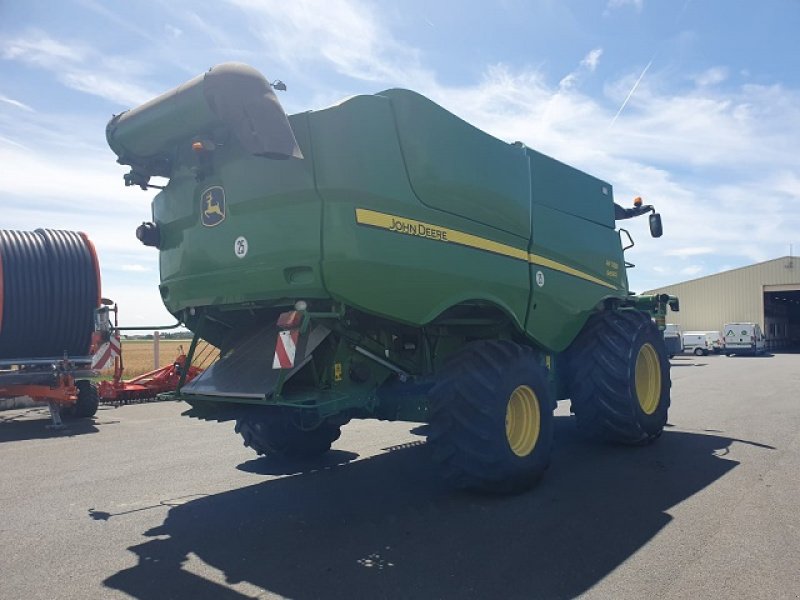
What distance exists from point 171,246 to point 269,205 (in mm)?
1400

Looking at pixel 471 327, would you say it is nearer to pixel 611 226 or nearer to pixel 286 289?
pixel 286 289

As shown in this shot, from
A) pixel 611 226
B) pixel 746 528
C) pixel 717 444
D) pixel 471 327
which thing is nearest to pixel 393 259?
pixel 471 327

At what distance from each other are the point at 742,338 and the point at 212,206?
37.6 meters

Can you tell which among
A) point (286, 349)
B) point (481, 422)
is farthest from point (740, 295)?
point (286, 349)

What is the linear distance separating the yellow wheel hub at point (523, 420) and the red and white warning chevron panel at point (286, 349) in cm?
207

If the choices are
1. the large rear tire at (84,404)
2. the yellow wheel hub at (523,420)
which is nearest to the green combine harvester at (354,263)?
the yellow wheel hub at (523,420)

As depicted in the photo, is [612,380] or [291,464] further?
[612,380]

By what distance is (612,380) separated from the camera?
7.03 metres

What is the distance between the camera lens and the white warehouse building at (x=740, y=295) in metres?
43.9

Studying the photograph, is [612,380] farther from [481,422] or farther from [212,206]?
[212,206]

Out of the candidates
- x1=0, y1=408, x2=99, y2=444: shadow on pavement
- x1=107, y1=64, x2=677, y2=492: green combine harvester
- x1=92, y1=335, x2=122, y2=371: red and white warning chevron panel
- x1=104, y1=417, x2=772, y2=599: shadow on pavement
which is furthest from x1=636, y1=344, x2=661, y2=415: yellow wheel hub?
x1=0, y1=408, x2=99, y2=444: shadow on pavement

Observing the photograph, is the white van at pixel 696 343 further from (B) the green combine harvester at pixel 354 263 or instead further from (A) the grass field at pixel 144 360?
(B) the green combine harvester at pixel 354 263

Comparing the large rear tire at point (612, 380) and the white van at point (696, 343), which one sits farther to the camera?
the white van at point (696, 343)

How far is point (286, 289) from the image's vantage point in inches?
188
